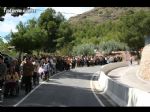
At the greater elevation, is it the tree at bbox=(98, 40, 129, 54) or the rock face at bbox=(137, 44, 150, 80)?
the tree at bbox=(98, 40, 129, 54)

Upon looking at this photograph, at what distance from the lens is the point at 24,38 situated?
65188 mm

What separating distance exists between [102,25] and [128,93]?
487ft

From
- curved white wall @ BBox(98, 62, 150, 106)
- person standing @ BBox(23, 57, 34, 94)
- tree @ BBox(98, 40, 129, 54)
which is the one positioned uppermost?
tree @ BBox(98, 40, 129, 54)

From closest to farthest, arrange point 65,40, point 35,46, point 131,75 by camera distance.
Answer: point 131,75, point 35,46, point 65,40

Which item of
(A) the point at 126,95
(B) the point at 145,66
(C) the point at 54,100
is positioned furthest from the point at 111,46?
(A) the point at 126,95

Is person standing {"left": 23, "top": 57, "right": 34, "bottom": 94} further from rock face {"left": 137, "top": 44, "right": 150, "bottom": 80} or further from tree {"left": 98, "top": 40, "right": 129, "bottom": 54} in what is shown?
tree {"left": 98, "top": 40, "right": 129, "bottom": 54}

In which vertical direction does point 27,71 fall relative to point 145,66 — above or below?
above

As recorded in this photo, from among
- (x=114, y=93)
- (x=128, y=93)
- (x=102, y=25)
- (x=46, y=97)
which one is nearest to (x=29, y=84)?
(x=46, y=97)

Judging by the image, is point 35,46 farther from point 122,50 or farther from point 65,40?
point 122,50

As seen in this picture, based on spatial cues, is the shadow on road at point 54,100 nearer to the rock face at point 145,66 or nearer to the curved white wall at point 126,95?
the curved white wall at point 126,95

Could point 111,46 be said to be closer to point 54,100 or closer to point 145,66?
point 145,66

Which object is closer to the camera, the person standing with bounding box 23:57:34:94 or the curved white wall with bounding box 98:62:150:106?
the curved white wall with bounding box 98:62:150:106

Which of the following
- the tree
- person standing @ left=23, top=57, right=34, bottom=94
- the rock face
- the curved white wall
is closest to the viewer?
the curved white wall

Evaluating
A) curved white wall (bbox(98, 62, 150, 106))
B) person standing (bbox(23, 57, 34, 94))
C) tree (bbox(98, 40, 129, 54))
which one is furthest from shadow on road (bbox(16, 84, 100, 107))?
tree (bbox(98, 40, 129, 54))
